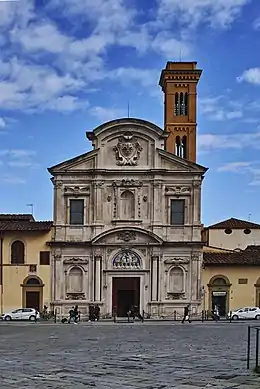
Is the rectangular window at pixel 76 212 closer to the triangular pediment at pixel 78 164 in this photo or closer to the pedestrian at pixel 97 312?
the triangular pediment at pixel 78 164

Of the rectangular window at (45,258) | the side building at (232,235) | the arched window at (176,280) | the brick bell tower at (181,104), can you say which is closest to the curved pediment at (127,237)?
the arched window at (176,280)

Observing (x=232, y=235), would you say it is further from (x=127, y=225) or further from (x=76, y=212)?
(x=76, y=212)

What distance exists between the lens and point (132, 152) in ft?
177

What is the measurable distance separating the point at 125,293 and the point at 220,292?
775 centimetres

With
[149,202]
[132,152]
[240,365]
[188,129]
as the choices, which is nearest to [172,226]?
[149,202]

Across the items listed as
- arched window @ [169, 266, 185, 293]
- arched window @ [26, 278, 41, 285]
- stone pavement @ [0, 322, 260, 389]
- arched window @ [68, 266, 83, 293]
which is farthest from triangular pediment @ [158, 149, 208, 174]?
stone pavement @ [0, 322, 260, 389]

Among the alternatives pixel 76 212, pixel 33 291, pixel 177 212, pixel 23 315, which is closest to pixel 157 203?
pixel 177 212

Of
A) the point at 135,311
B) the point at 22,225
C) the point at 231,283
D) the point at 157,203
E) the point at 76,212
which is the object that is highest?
the point at 157,203

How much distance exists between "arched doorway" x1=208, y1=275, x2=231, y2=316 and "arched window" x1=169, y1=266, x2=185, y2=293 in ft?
9.48

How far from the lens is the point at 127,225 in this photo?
53.6 m

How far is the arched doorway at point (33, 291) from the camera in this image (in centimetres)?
5338

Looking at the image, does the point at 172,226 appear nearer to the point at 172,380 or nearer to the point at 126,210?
the point at 126,210

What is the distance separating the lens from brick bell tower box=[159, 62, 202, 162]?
246 feet

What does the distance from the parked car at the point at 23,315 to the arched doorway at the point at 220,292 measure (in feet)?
45.6
